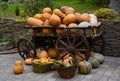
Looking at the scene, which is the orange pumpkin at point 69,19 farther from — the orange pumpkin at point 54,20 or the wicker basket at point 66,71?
the wicker basket at point 66,71

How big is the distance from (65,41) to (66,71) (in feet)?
4.21

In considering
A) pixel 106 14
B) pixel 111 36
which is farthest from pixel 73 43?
pixel 106 14

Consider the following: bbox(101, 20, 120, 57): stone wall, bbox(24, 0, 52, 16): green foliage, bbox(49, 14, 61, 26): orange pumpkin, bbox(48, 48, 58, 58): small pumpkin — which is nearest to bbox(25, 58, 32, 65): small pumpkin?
bbox(48, 48, 58, 58): small pumpkin

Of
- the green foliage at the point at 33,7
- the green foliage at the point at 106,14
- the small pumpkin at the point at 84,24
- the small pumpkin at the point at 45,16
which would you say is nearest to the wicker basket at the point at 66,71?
the small pumpkin at the point at 84,24

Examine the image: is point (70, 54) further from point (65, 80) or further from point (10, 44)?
point (10, 44)

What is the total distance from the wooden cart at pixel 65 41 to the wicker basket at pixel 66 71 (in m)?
0.77

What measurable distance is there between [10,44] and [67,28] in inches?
114

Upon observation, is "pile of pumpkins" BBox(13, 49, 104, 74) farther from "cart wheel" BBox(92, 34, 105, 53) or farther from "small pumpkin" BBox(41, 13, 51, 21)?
"small pumpkin" BBox(41, 13, 51, 21)

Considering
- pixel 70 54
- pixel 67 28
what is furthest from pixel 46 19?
pixel 70 54

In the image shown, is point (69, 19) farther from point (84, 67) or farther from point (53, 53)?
point (84, 67)

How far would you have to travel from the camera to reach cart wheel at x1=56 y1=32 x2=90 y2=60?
7148mm

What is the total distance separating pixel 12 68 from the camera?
7434 millimetres

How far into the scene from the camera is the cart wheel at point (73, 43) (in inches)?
281

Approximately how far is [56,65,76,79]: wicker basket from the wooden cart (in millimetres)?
768
